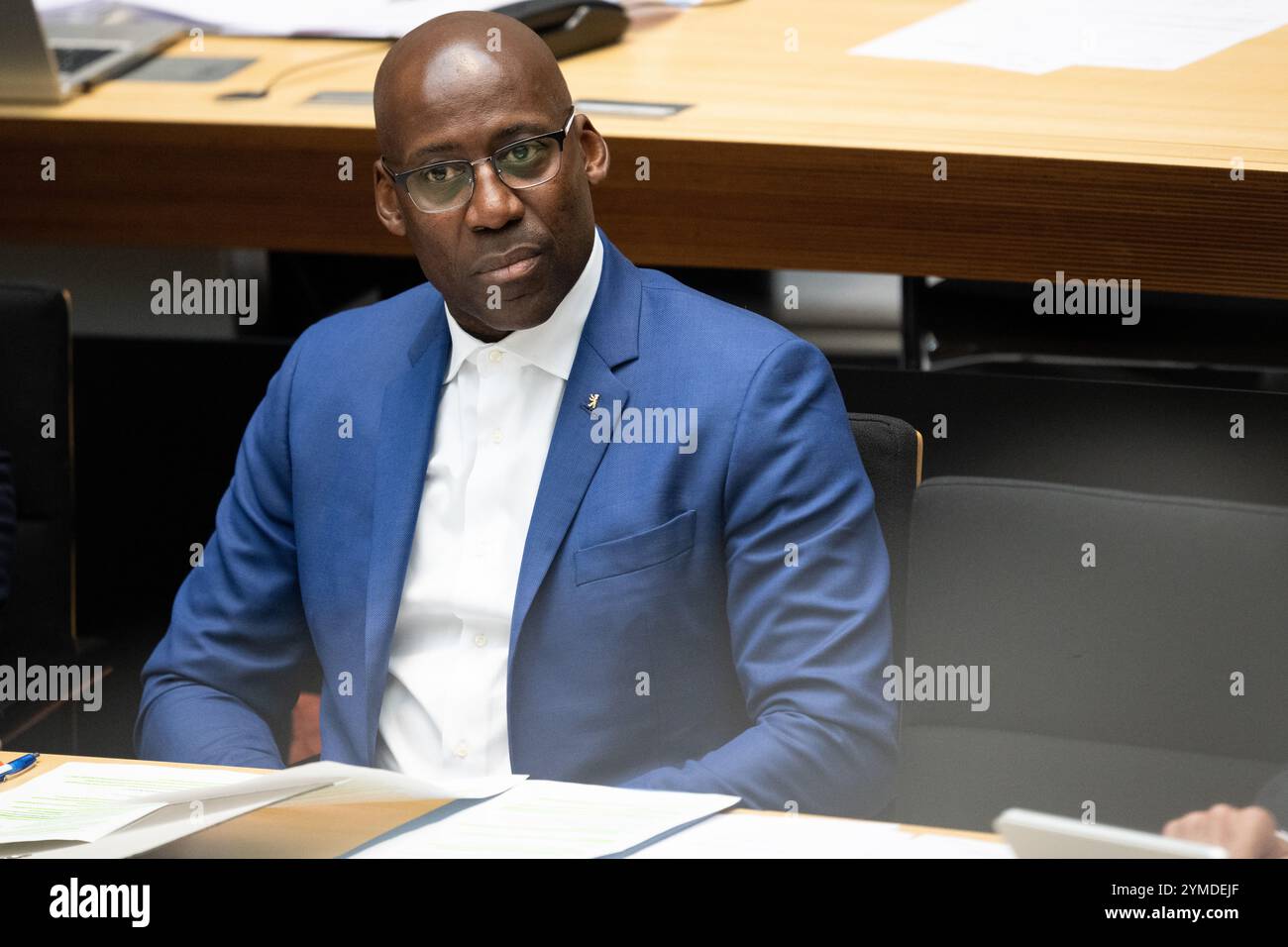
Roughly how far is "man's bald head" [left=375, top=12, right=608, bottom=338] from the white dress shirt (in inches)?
2.1

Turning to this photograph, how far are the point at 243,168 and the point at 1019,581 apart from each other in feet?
3.81

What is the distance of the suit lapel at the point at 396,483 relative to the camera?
Result: 1.40 metres

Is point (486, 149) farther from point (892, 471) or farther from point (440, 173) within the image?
point (892, 471)

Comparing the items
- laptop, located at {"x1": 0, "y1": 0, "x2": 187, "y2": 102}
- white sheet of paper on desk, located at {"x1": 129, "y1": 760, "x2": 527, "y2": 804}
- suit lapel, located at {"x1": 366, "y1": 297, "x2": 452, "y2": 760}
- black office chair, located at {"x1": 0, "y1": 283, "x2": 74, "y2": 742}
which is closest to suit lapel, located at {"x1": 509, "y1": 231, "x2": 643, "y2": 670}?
suit lapel, located at {"x1": 366, "y1": 297, "x2": 452, "y2": 760}

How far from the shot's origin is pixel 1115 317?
90.3 inches

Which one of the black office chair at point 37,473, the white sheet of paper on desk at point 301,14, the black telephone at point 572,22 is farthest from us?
the white sheet of paper on desk at point 301,14

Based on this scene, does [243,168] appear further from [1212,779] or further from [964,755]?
[1212,779]

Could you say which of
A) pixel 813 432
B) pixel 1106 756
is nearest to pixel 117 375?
pixel 813 432

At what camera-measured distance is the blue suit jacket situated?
4.34ft

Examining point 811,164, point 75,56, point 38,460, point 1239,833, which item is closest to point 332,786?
point 1239,833

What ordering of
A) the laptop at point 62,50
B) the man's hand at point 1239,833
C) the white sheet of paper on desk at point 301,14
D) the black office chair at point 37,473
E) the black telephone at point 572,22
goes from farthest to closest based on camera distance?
the white sheet of paper on desk at point 301,14 → the black telephone at point 572,22 → the laptop at point 62,50 → the black office chair at point 37,473 → the man's hand at point 1239,833

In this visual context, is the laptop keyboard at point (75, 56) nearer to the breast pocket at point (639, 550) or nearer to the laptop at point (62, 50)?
the laptop at point (62, 50)

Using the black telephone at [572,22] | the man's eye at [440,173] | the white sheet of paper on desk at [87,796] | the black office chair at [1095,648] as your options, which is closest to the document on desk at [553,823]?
the white sheet of paper on desk at [87,796]

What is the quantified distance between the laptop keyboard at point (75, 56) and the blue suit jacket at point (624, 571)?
943 mm
